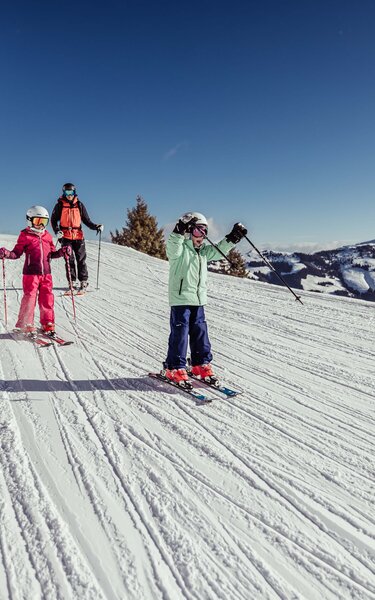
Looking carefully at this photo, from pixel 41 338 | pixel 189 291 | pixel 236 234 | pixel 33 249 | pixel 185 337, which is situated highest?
pixel 236 234

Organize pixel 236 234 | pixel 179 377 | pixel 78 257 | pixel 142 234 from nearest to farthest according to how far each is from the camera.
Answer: pixel 179 377
pixel 236 234
pixel 78 257
pixel 142 234

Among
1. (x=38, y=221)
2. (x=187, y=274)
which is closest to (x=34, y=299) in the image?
(x=38, y=221)

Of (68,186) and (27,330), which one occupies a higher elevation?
(68,186)

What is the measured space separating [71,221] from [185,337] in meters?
6.34

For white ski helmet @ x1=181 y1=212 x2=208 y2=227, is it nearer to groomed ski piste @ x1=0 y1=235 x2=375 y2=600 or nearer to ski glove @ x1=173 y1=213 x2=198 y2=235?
ski glove @ x1=173 y1=213 x2=198 y2=235

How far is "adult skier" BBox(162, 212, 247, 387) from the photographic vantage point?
456cm

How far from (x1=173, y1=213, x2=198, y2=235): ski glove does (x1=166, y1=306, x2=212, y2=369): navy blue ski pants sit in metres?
0.87

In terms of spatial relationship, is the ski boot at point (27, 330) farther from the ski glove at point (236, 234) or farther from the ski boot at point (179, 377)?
the ski glove at point (236, 234)

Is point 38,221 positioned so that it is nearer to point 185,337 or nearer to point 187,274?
point 187,274

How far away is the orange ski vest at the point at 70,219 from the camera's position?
9773mm

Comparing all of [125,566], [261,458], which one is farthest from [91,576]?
[261,458]

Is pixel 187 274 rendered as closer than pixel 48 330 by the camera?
Yes

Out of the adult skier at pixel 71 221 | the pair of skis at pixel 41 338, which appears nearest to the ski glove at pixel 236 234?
the pair of skis at pixel 41 338

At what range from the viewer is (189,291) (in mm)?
4648
